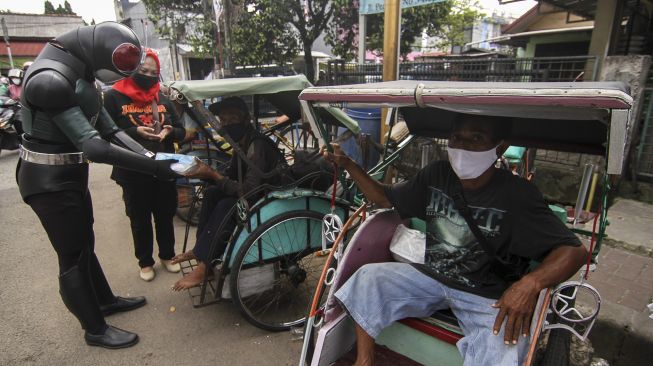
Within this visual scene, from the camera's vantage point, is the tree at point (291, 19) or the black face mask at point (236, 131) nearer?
the black face mask at point (236, 131)

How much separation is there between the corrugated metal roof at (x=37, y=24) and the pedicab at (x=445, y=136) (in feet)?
125

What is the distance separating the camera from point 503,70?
17.8ft

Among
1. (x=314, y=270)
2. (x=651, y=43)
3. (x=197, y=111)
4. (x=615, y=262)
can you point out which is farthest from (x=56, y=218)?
(x=651, y=43)

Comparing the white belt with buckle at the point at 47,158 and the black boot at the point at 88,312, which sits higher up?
the white belt with buckle at the point at 47,158

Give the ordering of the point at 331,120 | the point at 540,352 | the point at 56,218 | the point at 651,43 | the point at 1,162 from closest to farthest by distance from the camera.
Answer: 1. the point at 540,352
2. the point at 56,218
3. the point at 331,120
4. the point at 651,43
5. the point at 1,162

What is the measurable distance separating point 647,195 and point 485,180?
4.20m

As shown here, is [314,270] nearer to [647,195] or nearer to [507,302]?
[507,302]

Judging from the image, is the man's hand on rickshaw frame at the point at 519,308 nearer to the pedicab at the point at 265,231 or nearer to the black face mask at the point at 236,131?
the pedicab at the point at 265,231

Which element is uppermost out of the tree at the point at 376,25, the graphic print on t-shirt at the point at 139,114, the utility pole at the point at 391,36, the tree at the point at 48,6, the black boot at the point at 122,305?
the tree at the point at 48,6

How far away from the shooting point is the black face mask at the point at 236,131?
2.99m

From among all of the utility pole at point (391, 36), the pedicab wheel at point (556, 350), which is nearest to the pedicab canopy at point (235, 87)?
the pedicab wheel at point (556, 350)

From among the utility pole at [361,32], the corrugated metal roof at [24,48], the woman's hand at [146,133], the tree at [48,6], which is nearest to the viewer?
the woman's hand at [146,133]

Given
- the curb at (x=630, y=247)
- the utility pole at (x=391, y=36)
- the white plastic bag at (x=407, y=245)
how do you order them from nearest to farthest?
the white plastic bag at (x=407, y=245) → the curb at (x=630, y=247) → the utility pole at (x=391, y=36)

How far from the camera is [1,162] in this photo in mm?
8266
